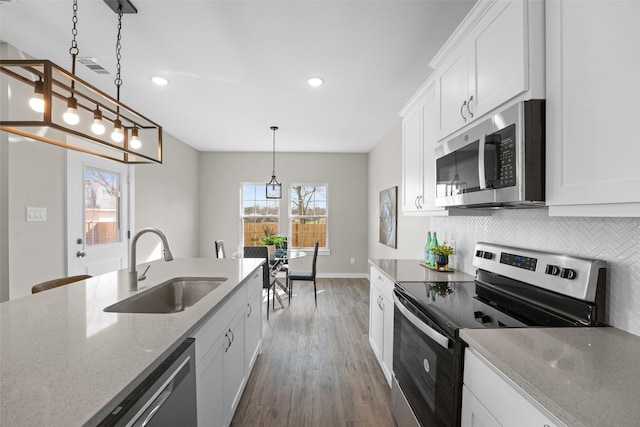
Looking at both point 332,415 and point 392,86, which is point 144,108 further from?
point 332,415

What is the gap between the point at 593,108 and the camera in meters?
0.92

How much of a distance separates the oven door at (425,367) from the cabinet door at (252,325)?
3.47 feet

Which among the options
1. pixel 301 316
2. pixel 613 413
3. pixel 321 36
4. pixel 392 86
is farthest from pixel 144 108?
pixel 613 413

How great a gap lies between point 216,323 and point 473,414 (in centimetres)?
114

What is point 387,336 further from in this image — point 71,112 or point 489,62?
point 71,112

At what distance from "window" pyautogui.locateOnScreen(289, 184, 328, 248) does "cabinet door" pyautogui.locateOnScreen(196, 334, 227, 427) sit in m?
4.66

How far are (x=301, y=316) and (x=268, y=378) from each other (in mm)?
1427

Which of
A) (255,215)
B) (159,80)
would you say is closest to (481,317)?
(159,80)

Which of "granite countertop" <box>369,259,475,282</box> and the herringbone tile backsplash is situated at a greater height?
the herringbone tile backsplash

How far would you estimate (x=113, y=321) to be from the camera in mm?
1133

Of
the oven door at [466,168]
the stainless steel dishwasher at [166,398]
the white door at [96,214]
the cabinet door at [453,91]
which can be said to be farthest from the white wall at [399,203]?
the white door at [96,214]

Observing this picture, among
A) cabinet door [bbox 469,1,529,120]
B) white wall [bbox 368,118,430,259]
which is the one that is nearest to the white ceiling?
cabinet door [bbox 469,1,529,120]

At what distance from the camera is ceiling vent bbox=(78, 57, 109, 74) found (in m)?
2.56

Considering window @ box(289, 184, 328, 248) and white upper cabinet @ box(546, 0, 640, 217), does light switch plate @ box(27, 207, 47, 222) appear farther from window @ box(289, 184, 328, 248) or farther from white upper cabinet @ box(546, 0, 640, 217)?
window @ box(289, 184, 328, 248)
